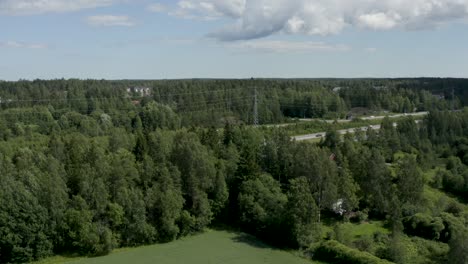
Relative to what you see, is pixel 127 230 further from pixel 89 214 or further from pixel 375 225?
pixel 375 225

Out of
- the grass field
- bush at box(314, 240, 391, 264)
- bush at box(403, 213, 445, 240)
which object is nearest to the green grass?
bush at box(403, 213, 445, 240)

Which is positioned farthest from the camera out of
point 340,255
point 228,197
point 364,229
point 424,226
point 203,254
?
point 228,197

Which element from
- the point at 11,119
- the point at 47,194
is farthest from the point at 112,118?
the point at 47,194

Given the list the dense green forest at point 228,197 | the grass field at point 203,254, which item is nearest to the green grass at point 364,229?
the dense green forest at point 228,197

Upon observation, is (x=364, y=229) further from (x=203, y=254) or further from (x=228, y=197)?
(x=203, y=254)

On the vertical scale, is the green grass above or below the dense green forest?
below

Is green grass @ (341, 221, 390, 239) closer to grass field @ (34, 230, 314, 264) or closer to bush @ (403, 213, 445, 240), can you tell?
bush @ (403, 213, 445, 240)

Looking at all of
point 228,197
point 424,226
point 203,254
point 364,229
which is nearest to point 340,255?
point 364,229
